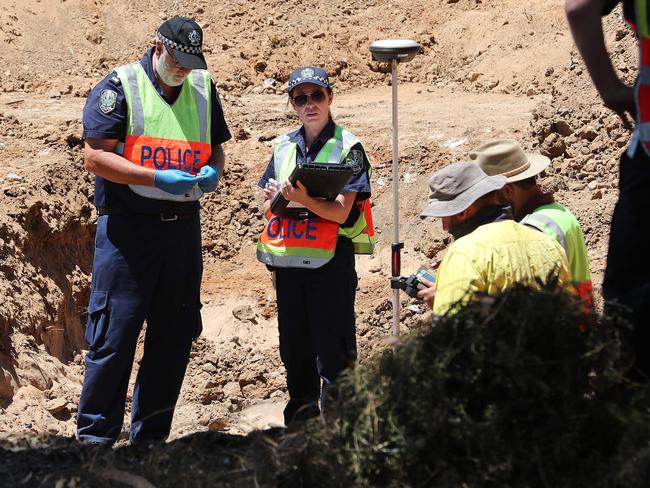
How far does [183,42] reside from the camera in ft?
15.9

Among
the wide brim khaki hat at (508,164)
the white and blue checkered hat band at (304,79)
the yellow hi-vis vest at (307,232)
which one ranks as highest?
the white and blue checkered hat band at (304,79)

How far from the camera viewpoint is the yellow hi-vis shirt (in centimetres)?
348

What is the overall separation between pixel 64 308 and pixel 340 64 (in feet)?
26.4

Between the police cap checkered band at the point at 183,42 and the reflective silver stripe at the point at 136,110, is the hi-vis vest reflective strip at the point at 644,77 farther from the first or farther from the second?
the reflective silver stripe at the point at 136,110

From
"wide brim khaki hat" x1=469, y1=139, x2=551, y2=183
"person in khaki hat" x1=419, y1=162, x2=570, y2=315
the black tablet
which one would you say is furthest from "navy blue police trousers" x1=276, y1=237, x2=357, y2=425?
"person in khaki hat" x1=419, y1=162, x2=570, y2=315

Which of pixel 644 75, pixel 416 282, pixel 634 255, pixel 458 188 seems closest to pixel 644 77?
pixel 644 75

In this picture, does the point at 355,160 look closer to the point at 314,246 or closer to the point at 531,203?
the point at 314,246

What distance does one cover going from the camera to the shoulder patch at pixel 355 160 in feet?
17.4

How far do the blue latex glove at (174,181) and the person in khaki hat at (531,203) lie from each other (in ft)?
4.42

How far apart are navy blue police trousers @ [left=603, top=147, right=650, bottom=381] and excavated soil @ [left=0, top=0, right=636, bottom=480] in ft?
2.46

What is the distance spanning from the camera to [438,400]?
2738mm

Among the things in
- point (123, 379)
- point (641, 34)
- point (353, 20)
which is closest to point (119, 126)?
point (123, 379)

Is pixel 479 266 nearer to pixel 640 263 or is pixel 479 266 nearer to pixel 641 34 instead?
pixel 640 263

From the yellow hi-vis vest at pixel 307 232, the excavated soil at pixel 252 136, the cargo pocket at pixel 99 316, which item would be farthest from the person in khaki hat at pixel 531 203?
the cargo pocket at pixel 99 316
